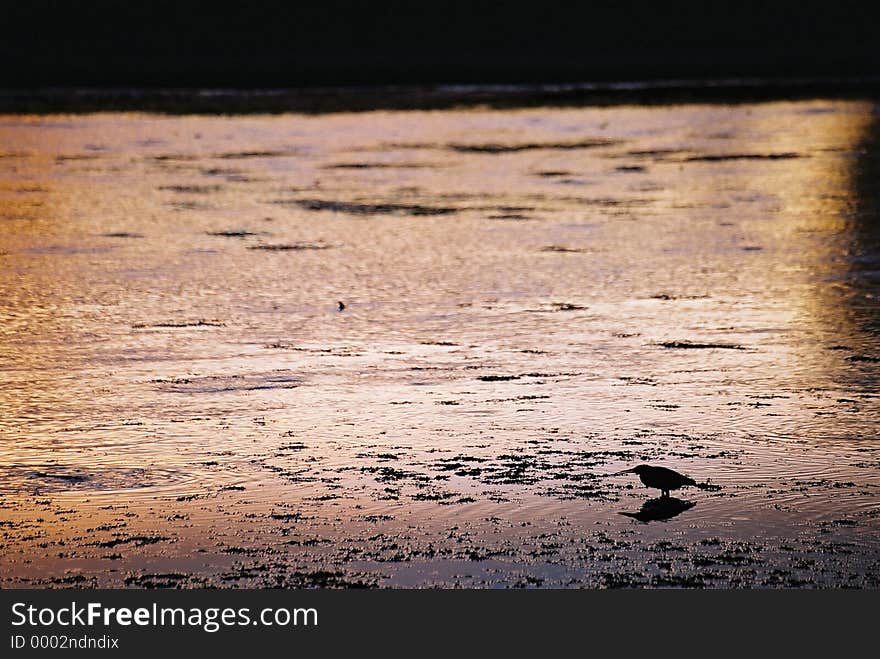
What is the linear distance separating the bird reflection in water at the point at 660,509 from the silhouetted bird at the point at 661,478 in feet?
0.14

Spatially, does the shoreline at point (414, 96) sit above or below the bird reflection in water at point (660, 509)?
above

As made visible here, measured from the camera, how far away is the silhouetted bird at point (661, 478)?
5.91 m

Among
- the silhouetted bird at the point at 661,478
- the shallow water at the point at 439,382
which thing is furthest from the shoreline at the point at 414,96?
the silhouetted bird at the point at 661,478

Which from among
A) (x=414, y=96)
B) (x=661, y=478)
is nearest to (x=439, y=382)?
(x=661, y=478)

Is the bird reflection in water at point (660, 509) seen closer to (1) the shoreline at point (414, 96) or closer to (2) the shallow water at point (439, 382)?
(2) the shallow water at point (439, 382)

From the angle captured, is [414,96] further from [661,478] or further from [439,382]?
[661,478]

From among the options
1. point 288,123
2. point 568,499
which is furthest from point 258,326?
point 288,123

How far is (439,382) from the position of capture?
7.75 m

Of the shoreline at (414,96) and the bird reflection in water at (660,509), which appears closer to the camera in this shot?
the bird reflection in water at (660,509)

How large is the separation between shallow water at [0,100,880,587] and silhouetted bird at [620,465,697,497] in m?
0.12

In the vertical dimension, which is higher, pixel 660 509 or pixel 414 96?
pixel 414 96

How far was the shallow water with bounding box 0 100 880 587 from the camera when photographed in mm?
5516

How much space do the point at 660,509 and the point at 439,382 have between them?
2100mm

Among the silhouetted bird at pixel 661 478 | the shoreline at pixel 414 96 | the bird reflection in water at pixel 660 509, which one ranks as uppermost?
the shoreline at pixel 414 96
